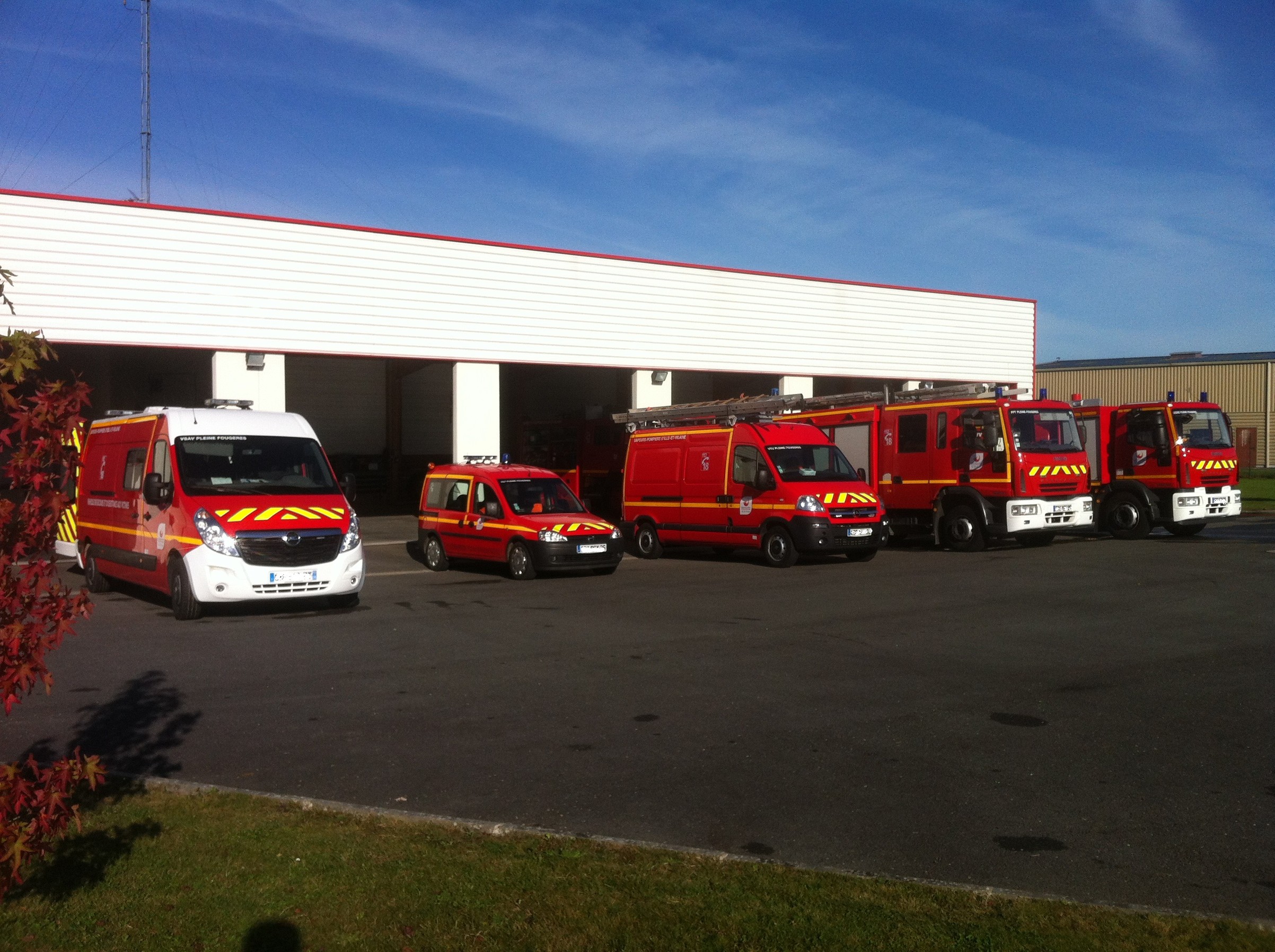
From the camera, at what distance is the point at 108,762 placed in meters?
6.62

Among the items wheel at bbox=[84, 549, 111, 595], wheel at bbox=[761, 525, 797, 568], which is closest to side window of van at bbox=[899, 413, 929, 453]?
wheel at bbox=[761, 525, 797, 568]

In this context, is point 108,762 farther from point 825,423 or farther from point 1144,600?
point 825,423

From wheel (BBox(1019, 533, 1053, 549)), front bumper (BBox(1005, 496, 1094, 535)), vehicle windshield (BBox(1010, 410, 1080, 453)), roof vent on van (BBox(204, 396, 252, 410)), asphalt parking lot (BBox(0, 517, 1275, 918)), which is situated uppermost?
roof vent on van (BBox(204, 396, 252, 410))

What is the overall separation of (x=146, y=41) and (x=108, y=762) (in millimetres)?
25834

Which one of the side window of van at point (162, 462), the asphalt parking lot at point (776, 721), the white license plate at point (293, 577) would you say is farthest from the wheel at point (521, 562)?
the side window of van at point (162, 462)

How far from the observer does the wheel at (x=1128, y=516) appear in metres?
21.7

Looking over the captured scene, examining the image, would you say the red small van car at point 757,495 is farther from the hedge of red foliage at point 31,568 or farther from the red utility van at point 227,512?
the hedge of red foliage at point 31,568

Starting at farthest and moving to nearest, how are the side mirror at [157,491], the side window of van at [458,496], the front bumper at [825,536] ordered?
the side window of van at [458,496] < the front bumper at [825,536] < the side mirror at [157,491]

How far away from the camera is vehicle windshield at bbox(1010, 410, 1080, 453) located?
1966 centimetres

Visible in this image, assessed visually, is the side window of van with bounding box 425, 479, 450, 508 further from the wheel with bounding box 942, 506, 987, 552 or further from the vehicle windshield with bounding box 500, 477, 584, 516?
the wheel with bounding box 942, 506, 987, 552

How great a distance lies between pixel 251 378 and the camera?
23.5 meters

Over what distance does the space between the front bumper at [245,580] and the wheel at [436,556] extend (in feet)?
18.0

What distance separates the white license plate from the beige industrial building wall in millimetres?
57132

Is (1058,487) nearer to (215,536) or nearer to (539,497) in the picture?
(539,497)
